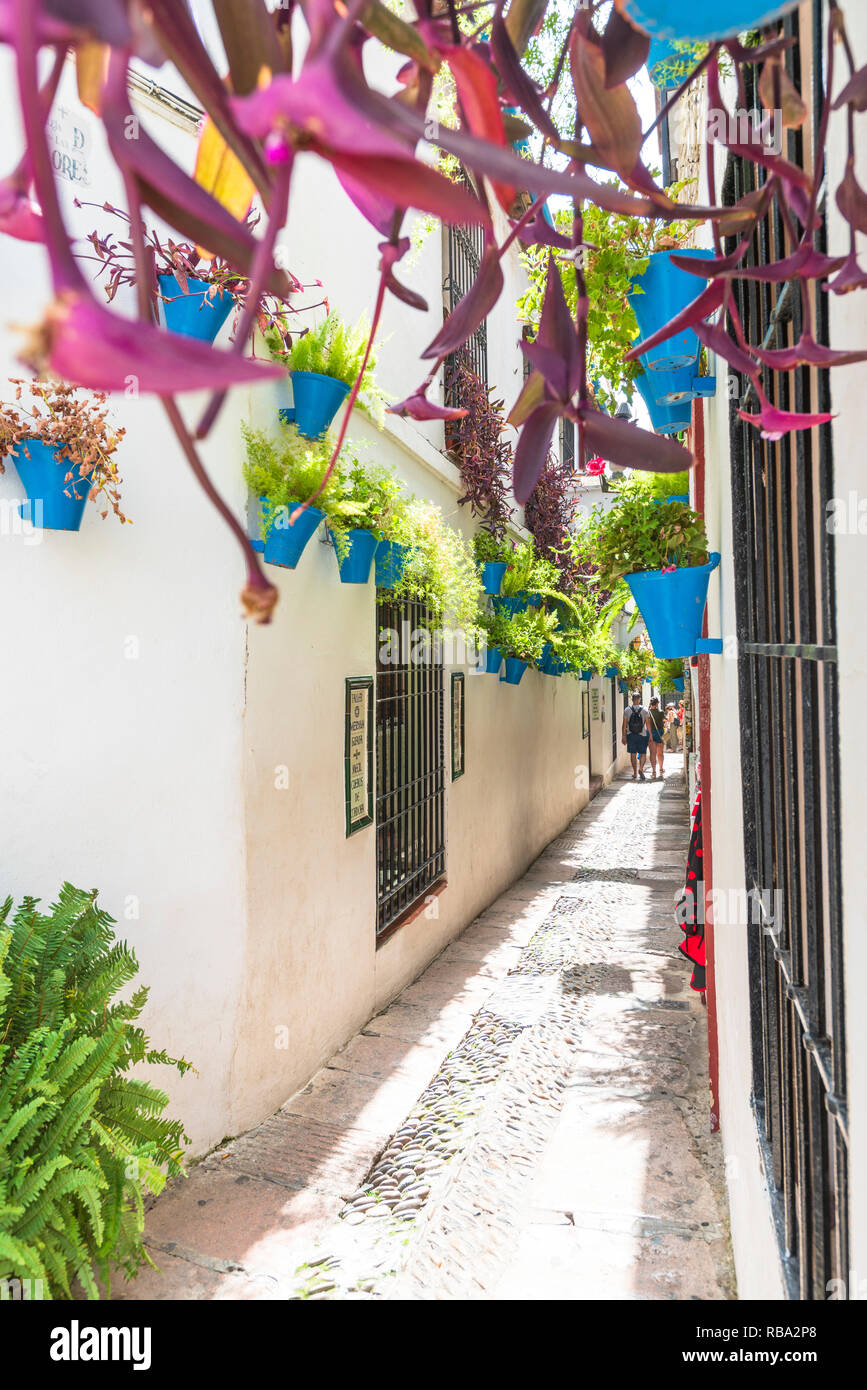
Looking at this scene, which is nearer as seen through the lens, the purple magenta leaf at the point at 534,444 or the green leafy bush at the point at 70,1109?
the purple magenta leaf at the point at 534,444

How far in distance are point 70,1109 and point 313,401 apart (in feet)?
8.30

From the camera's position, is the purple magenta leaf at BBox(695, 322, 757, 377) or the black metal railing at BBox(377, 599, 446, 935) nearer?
the purple magenta leaf at BBox(695, 322, 757, 377)

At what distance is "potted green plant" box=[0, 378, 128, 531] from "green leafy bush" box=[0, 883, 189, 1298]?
1062 mm

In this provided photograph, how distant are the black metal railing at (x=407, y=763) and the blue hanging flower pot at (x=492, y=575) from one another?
1.03 m

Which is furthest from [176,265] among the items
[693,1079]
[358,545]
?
[693,1079]

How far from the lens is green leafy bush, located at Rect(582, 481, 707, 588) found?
2502 millimetres

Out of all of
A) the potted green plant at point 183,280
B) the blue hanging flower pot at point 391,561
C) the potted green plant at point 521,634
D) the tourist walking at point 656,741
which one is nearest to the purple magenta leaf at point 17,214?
the potted green plant at point 183,280

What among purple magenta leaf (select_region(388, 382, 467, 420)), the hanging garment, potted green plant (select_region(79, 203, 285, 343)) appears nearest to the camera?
purple magenta leaf (select_region(388, 382, 467, 420))

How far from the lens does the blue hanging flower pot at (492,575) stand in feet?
21.9

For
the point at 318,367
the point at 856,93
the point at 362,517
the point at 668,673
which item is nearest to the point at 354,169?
A: the point at 856,93

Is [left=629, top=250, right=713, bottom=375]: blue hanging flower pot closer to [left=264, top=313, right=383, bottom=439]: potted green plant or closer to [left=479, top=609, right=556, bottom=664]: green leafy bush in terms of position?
[left=264, top=313, right=383, bottom=439]: potted green plant

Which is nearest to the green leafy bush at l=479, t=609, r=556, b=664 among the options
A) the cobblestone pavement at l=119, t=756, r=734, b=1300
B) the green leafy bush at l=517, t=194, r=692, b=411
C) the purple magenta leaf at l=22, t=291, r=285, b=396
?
the cobblestone pavement at l=119, t=756, r=734, b=1300

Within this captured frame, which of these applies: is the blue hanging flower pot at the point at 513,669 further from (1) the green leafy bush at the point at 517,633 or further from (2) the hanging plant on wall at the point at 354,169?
(2) the hanging plant on wall at the point at 354,169
